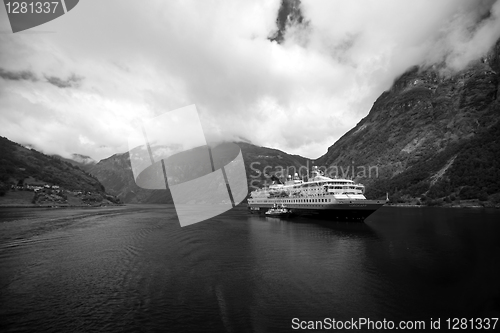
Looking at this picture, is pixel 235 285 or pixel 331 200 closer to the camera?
pixel 235 285

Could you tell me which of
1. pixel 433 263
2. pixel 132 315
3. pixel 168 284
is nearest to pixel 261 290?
pixel 168 284

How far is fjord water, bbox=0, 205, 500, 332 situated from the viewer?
16.4 m

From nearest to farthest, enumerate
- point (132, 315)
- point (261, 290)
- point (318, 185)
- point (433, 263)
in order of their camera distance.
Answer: point (132, 315), point (261, 290), point (433, 263), point (318, 185)

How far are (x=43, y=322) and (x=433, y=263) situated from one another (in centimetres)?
3638

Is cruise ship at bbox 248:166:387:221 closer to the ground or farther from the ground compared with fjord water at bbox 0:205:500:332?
farther from the ground

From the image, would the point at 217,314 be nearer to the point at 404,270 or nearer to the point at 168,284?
the point at 168,284

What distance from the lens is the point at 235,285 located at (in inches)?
867

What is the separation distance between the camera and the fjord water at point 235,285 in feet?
53.8

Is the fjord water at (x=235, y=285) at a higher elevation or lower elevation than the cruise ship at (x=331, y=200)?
lower

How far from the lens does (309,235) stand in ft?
164

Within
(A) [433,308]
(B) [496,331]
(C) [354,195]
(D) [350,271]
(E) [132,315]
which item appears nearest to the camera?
(B) [496,331]

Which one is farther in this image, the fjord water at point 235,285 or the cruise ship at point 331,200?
the cruise ship at point 331,200

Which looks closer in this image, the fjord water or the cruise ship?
the fjord water

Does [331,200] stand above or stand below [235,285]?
above
